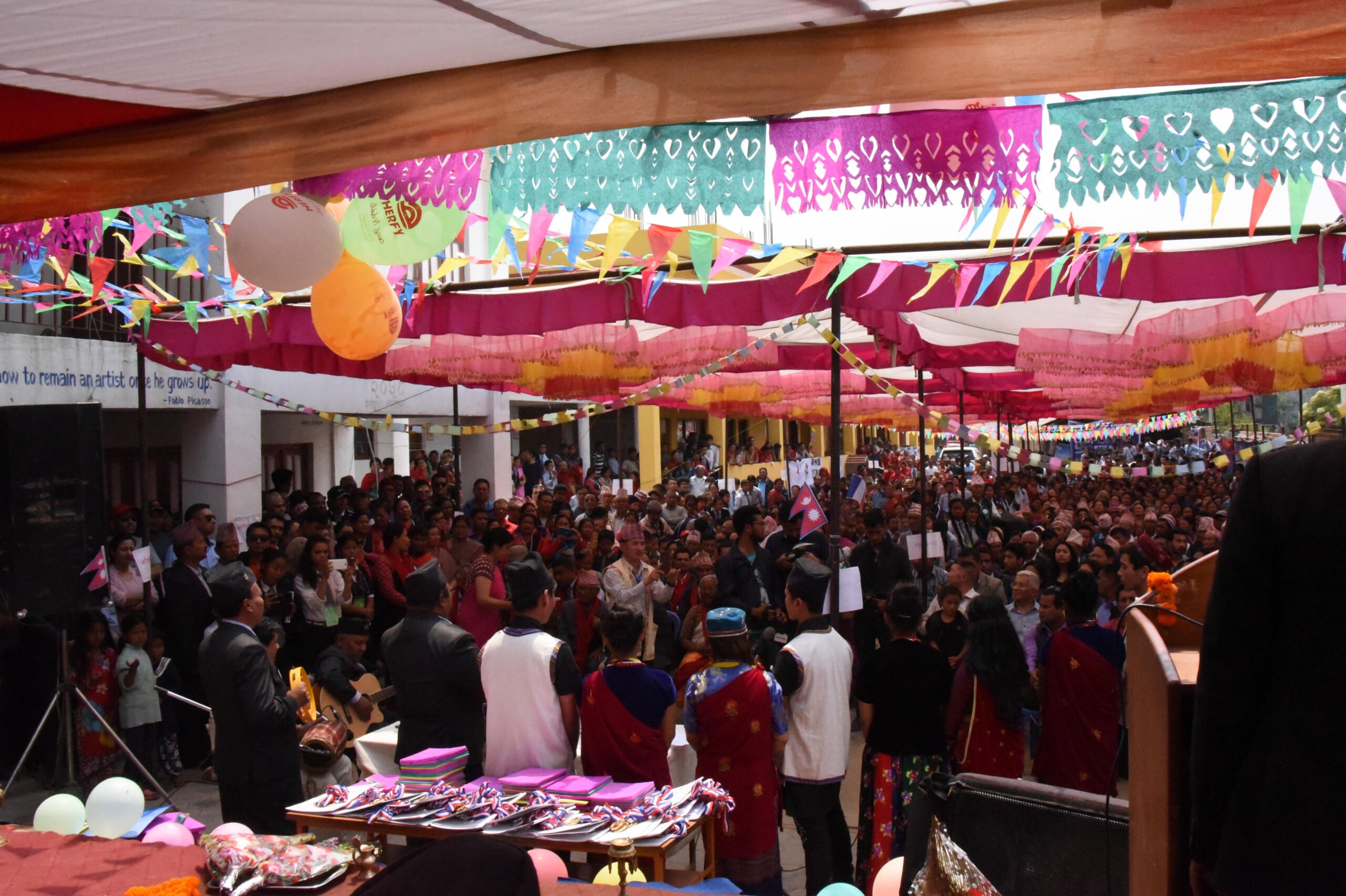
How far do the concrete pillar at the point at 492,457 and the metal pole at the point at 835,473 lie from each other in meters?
14.2

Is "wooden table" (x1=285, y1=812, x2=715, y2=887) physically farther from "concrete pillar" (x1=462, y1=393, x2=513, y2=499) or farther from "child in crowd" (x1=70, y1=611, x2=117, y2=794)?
Answer: "concrete pillar" (x1=462, y1=393, x2=513, y2=499)

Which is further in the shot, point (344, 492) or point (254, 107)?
point (344, 492)

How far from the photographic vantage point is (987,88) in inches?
96.3

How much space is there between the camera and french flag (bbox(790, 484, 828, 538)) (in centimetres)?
771

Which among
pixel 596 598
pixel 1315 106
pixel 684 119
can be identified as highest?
pixel 1315 106

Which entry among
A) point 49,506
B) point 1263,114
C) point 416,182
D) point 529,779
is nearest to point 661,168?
point 416,182

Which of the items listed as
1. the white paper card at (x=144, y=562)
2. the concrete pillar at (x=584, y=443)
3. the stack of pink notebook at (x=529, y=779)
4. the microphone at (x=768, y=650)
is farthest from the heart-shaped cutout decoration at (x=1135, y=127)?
the concrete pillar at (x=584, y=443)

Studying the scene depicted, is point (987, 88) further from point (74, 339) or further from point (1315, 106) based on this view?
point (74, 339)

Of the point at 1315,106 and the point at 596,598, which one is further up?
the point at 1315,106

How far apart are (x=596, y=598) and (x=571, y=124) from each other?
17.4 feet

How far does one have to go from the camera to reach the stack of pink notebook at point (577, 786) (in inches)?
167

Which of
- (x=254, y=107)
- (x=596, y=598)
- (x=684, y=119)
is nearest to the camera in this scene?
(x=684, y=119)

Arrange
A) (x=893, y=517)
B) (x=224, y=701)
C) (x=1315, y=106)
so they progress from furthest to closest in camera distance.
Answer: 1. (x=893, y=517)
2. (x=224, y=701)
3. (x=1315, y=106)

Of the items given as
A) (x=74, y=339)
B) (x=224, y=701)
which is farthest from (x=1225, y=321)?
(x=74, y=339)
